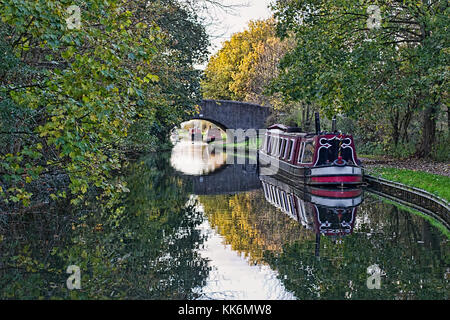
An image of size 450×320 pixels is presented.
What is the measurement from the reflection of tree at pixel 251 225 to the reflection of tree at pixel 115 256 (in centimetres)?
64

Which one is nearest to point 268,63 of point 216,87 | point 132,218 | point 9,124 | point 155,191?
point 216,87

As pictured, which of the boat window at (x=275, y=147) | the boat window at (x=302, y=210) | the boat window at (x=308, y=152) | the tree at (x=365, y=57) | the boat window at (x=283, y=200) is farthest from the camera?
the boat window at (x=275, y=147)

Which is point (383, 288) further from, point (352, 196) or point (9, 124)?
point (352, 196)

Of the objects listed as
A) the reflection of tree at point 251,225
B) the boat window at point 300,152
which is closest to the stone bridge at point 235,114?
the boat window at point 300,152

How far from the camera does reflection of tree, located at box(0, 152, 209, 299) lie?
289 inches

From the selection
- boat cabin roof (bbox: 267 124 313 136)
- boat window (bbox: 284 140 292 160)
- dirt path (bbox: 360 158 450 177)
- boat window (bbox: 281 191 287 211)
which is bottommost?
boat window (bbox: 281 191 287 211)

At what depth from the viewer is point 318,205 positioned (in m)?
15.8

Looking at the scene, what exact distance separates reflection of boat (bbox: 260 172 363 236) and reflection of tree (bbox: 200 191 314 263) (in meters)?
0.38

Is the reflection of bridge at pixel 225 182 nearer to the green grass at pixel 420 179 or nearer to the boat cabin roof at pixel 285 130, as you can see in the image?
the boat cabin roof at pixel 285 130

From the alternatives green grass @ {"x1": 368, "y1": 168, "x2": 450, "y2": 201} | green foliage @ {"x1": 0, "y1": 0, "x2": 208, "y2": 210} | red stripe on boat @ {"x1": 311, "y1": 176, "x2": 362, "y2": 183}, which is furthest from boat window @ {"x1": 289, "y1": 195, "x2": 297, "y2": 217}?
green foliage @ {"x1": 0, "y1": 0, "x2": 208, "y2": 210}

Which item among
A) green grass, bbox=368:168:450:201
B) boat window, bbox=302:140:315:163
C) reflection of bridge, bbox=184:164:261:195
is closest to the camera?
green grass, bbox=368:168:450:201

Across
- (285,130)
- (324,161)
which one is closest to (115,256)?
(324,161)

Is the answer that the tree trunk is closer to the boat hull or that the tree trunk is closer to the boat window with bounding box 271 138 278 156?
the boat hull

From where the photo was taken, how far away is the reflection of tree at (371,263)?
7285 millimetres
